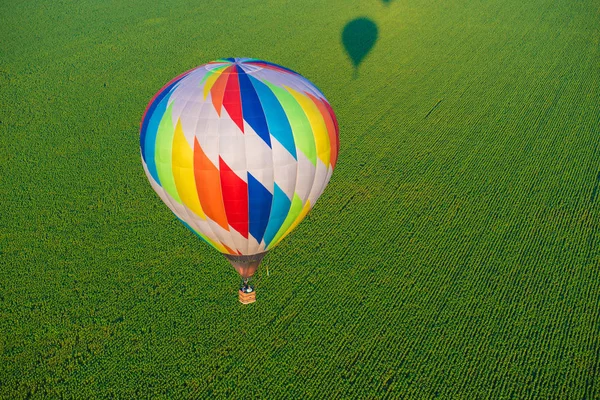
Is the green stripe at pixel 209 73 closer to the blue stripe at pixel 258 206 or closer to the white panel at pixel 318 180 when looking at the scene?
the blue stripe at pixel 258 206

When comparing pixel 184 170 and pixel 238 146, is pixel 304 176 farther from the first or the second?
pixel 184 170

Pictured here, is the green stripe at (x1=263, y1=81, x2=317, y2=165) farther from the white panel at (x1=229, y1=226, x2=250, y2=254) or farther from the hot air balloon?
the white panel at (x1=229, y1=226, x2=250, y2=254)

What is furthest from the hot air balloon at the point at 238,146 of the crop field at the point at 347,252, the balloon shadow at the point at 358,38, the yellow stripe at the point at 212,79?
the balloon shadow at the point at 358,38

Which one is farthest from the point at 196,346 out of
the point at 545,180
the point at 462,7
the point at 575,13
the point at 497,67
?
the point at 575,13

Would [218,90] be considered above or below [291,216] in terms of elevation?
above

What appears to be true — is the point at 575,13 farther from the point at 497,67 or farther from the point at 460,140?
the point at 460,140

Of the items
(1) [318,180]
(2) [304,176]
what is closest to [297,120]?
(2) [304,176]

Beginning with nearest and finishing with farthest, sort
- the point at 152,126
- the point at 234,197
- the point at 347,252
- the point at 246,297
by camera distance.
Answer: the point at 234,197 → the point at 152,126 → the point at 246,297 → the point at 347,252
